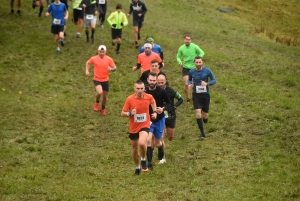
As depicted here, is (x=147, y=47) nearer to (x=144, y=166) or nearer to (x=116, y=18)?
(x=144, y=166)

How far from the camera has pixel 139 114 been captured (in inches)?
476

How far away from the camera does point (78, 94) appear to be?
20.6 meters

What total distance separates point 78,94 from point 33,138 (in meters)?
5.13

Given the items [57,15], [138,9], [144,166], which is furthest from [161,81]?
[138,9]

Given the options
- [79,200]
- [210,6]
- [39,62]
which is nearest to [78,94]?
[39,62]

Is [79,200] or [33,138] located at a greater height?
[79,200]

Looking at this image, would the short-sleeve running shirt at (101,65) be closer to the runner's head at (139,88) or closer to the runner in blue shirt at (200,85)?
the runner in blue shirt at (200,85)

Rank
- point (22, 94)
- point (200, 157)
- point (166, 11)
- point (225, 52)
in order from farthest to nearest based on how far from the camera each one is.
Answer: point (166, 11), point (225, 52), point (22, 94), point (200, 157)

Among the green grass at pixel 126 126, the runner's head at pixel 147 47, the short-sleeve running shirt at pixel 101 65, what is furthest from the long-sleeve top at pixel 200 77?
the short-sleeve running shirt at pixel 101 65

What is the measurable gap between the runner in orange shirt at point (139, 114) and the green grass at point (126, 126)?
0.80 meters

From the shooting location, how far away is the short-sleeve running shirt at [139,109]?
39.5 ft

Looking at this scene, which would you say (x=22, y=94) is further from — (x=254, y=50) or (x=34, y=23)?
(x=254, y=50)

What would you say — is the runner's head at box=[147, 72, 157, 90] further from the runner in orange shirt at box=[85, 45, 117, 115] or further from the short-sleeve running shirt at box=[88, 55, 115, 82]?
the short-sleeve running shirt at box=[88, 55, 115, 82]

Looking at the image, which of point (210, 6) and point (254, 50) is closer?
point (254, 50)
